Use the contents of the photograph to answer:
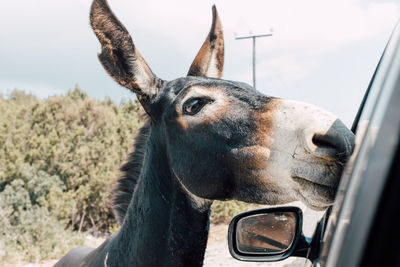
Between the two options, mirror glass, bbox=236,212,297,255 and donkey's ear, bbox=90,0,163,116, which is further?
donkey's ear, bbox=90,0,163,116

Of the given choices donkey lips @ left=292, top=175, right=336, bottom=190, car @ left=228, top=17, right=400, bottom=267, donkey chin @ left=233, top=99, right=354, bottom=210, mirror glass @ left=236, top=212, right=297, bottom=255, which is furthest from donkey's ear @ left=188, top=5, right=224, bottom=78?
car @ left=228, top=17, right=400, bottom=267

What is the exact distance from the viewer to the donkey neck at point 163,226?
1920mm

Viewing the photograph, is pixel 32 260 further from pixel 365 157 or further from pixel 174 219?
pixel 365 157

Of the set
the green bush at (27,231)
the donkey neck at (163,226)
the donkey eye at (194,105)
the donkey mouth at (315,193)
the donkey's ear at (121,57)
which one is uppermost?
the donkey's ear at (121,57)

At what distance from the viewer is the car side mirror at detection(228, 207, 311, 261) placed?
1513mm

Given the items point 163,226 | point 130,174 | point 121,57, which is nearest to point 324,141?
point 163,226

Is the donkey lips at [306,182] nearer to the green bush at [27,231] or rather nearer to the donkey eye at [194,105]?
the donkey eye at [194,105]

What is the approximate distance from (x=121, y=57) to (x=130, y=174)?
855 millimetres

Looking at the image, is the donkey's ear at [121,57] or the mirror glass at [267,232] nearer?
the mirror glass at [267,232]

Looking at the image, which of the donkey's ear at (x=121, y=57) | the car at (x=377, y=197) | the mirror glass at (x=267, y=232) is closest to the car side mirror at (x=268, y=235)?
the mirror glass at (x=267, y=232)

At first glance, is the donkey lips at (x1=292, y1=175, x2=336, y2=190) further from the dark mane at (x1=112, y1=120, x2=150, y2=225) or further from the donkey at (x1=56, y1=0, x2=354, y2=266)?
the dark mane at (x1=112, y1=120, x2=150, y2=225)

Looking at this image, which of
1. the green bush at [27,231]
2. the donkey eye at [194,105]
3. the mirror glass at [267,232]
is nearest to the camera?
the mirror glass at [267,232]

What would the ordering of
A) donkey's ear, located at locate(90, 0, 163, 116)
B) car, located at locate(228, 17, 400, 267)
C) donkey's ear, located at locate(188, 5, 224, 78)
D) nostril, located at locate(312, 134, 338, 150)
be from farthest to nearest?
donkey's ear, located at locate(188, 5, 224, 78), donkey's ear, located at locate(90, 0, 163, 116), nostril, located at locate(312, 134, 338, 150), car, located at locate(228, 17, 400, 267)

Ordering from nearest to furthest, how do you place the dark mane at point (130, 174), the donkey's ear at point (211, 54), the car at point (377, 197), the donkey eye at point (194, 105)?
the car at point (377, 197) < the donkey eye at point (194, 105) < the dark mane at point (130, 174) < the donkey's ear at point (211, 54)
